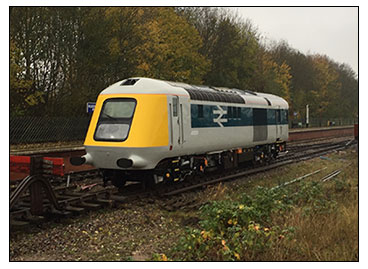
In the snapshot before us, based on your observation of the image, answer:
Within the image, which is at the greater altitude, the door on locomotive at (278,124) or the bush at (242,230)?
the door on locomotive at (278,124)

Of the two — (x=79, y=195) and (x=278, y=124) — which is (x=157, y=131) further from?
(x=278, y=124)

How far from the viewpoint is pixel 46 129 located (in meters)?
22.4

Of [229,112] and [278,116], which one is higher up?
[229,112]

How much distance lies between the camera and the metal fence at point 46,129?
2072 centimetres

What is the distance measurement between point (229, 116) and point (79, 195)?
6889mm

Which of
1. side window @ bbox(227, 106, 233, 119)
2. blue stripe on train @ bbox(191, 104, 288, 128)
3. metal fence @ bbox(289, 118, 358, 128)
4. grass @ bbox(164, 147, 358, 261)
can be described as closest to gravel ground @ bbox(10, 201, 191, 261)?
grass @ bbox(164, 147, 358, 261)

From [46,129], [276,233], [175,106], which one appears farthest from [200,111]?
[46,129]

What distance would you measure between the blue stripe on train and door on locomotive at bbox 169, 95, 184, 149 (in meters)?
0.77

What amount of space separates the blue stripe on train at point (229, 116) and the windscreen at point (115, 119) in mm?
2476

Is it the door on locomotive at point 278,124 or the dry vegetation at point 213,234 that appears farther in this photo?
the door on locomotive at point 278,124

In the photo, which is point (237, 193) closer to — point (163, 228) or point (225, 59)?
point (163, 228)

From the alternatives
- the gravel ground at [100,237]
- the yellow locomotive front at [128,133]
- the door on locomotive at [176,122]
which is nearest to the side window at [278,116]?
the door on locomotive at [176,122]

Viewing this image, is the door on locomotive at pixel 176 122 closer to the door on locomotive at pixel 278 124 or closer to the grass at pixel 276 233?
the grass at pixel 276 233

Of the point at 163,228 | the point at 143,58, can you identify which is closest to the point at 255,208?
the point at 163,228
